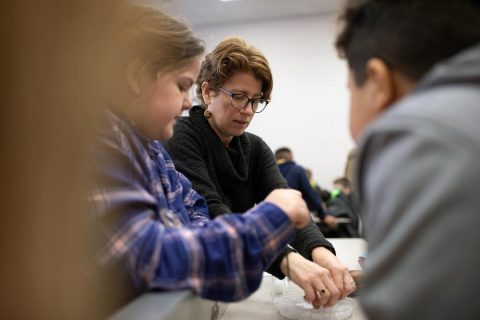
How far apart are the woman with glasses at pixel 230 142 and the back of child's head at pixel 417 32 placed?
0.61 m

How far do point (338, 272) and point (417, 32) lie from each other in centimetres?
62

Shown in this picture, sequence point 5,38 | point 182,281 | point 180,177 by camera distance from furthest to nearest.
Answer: point 180,177, point 182,281, point 5,38

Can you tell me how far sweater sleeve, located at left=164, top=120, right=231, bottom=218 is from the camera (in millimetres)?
1099

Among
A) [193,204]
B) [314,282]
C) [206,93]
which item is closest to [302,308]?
[314,282]

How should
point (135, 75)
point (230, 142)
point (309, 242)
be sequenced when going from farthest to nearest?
point (230, 142), point (309, 242), point (135, 75)

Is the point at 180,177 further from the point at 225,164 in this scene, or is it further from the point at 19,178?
the point at 19,178

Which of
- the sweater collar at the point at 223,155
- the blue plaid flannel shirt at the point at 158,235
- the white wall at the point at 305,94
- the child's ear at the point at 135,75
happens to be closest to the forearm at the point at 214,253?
the blue plaid flannel shirt at the point at 158,235

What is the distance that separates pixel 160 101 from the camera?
28.4 inches

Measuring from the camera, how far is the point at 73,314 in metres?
0.42

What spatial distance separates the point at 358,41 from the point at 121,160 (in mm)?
407

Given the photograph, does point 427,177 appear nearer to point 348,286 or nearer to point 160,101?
point 160,101

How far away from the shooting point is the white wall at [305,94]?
544 cm

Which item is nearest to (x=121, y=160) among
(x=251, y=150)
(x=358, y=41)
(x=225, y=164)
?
(x=358, y=41)

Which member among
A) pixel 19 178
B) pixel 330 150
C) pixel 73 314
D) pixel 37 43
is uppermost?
pixel 37 43
